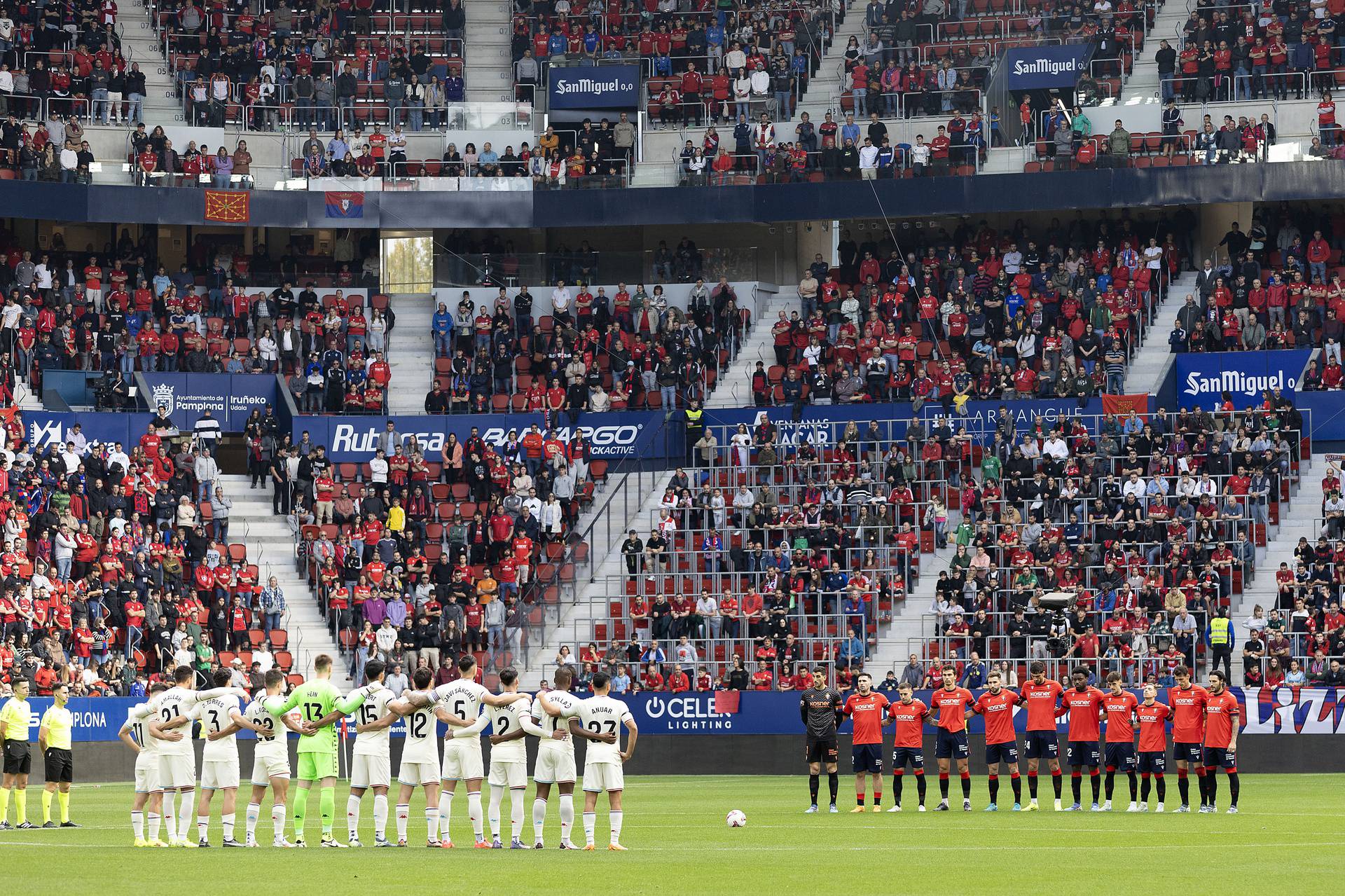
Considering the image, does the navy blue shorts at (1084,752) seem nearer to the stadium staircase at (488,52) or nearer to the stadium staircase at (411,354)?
the stadium staircase at (411,354)

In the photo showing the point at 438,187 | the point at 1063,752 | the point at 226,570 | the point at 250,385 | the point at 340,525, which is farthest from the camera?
the point at 438,187

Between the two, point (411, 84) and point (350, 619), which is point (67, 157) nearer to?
point (411, 84)

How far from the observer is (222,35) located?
5847 cm

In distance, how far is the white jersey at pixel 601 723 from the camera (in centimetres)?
2180

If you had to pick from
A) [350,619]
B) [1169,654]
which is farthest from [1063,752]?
[350,619]

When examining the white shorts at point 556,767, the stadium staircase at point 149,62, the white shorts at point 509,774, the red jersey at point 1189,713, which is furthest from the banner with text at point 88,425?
the white shorts at point 556,767

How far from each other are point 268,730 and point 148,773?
1.51 meters

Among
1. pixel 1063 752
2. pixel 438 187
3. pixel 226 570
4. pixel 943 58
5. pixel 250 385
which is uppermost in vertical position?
pixel 943 58

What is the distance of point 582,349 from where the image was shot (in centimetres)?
5350

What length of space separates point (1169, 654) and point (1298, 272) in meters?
14.5

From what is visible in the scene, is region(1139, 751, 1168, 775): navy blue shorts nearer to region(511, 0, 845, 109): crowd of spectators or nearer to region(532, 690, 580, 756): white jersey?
region(532, 690, 580, 756): white jersey

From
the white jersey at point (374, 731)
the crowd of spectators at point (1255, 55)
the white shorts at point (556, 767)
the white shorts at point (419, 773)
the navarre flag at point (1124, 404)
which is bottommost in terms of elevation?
the white shorts at point (419, 773)

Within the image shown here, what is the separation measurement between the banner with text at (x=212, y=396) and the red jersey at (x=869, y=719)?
2657 cm

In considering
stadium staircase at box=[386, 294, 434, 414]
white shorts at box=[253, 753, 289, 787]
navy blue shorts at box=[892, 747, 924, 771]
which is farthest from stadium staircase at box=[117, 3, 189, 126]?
white shorts at box=[253, 753, 289, 787]
